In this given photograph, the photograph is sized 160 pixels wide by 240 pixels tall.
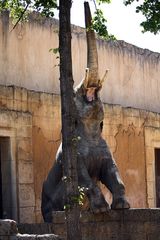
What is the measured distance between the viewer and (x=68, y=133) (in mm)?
6195

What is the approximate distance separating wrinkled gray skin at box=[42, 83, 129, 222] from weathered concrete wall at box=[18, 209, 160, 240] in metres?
0.28

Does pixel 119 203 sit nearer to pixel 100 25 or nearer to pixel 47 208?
pixel 47 208

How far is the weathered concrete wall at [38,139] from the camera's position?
962cm

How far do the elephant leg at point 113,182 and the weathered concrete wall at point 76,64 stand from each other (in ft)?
6.65

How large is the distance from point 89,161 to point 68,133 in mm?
2212

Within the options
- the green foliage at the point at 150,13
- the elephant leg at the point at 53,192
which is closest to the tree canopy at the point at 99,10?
the green foliage at the point at 150,13

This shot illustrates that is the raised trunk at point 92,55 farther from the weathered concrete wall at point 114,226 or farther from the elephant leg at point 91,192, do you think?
the weathered concrete wall at point 114,226

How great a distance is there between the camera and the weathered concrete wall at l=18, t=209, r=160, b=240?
761cm

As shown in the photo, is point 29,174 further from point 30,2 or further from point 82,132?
point 30,2

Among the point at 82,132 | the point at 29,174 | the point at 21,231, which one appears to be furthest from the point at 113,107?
the point at 21,231

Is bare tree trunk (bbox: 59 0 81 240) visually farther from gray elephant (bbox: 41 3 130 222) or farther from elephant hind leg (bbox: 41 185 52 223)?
elephant hind leg (bbox: 41 185 52 223)

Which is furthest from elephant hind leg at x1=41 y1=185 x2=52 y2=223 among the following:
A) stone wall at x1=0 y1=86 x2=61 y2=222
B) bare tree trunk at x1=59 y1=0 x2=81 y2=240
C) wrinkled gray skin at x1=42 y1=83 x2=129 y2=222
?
bare tree trunk at x1=59 y1=0 x2=81 y2=240

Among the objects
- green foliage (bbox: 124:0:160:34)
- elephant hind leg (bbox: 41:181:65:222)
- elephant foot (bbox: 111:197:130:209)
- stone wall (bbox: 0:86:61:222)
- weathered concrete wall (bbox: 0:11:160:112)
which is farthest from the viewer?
weathered concrete wall (bbox: 0:11:160:112)

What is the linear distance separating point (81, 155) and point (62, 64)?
226 centimetres
